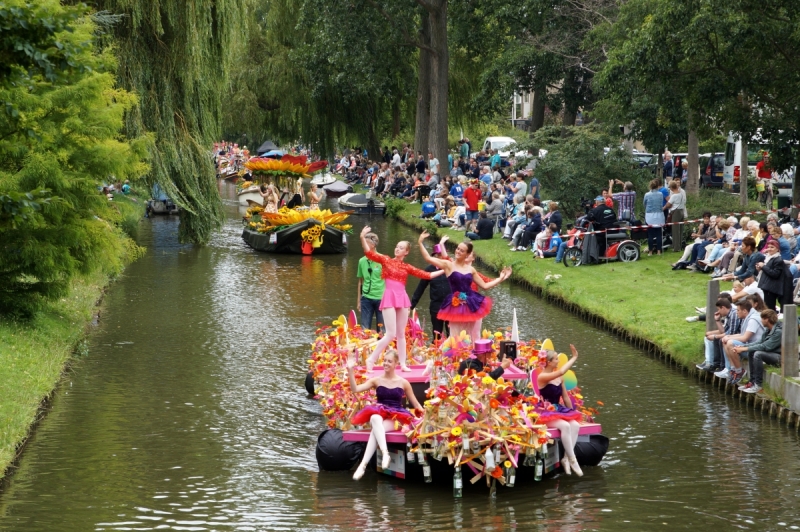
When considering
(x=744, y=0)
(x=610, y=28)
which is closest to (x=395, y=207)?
(x=610, y=28)

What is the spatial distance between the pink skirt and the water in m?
1.73

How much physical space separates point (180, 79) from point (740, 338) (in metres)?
16.8

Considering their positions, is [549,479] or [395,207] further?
[395,207]

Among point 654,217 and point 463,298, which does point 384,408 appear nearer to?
point 463,298

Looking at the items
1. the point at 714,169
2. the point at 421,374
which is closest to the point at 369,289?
the point at 421,374

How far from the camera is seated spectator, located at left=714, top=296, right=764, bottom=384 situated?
1451 centimetres

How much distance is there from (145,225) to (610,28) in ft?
54.5

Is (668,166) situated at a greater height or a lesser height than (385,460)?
greater

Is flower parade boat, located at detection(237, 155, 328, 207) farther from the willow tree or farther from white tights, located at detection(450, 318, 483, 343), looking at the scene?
white tights, located at detection(450, 318, 483, 343)

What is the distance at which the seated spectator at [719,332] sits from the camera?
49.6 feet

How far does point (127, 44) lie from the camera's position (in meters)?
26.2

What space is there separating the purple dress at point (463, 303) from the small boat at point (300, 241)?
16878 millimetres

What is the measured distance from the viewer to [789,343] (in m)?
13.7

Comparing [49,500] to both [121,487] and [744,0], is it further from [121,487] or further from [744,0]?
[744,0]
